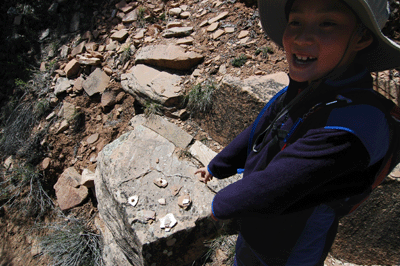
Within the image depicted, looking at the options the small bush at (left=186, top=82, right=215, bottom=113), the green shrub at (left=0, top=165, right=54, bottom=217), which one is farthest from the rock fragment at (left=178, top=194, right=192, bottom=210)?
the green shrub at (left=0, top=165, right=54, bottom=217)

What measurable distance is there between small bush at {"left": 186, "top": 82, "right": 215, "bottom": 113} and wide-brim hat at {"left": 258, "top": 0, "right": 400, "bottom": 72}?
135cm

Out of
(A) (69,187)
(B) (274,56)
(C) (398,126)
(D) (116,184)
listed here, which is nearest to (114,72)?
(A) (69,187)

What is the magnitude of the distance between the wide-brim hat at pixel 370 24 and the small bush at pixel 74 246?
8.90ft

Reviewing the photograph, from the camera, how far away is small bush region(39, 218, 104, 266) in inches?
110

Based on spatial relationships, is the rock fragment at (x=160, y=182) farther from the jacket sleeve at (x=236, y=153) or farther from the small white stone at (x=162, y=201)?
the jacket sleeve at (x=236, y=153)

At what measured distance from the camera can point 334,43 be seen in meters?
0.82

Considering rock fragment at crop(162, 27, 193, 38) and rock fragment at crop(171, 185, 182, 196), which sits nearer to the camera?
rock fragment at crop(171, 185, 182, 196)

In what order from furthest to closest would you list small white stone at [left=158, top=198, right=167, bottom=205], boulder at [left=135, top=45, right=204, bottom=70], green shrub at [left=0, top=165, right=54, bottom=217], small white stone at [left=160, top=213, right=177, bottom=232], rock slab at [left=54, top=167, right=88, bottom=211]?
green shrub at [left=0, top=165, right=54, bottom=217] < rock slab at [left=54, top=167, right=88, bottom=211] < boulder at [left=135, top=45, right=204, bottom=70] < small white stone at [left=158, top=198, right=167, bottom=205] < small white stone at [left=160, top=213, right=177, bottom=232]

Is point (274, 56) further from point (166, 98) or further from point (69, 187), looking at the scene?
point (69, 187)

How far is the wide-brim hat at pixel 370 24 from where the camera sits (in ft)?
2.52

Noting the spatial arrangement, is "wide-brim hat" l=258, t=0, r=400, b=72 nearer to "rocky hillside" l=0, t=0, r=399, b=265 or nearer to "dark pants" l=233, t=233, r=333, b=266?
→ "dark pants" l=233, t=233, r=333, b=266

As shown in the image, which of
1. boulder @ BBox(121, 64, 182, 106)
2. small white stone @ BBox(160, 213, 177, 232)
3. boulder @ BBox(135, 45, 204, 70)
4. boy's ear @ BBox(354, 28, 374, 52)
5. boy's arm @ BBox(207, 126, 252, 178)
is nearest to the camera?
boy's ear @ BBox(354, 28, 374, 52)

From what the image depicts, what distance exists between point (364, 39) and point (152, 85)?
7.37 feet

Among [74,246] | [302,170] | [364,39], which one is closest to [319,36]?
[364,39]
